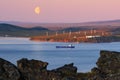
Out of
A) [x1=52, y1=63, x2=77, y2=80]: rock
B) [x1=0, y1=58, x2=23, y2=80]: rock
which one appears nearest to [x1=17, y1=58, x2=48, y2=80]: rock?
[x1=0, y1=58, x2=23, y2=80]: rock

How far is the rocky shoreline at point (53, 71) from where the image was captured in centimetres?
2464

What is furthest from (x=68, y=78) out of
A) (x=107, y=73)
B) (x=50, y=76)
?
(x=107, y=73)

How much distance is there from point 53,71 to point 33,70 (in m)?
1.57

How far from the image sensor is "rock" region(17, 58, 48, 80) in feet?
84.1

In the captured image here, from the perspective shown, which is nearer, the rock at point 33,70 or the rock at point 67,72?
the rock at point 33,70

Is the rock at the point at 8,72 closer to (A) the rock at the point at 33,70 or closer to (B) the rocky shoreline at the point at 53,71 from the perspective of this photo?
(B) the rocky shoreline at the point at 53,71

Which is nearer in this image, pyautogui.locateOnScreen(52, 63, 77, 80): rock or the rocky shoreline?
the rocky shoreline

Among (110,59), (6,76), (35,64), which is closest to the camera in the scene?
(6,76)

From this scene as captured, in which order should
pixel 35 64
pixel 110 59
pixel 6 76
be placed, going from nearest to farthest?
pixel 6 76 → pixel 35 64 → pixel 110 59

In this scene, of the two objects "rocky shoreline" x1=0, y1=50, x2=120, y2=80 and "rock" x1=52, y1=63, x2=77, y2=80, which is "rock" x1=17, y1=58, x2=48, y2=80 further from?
"rock" x1=52, y1=63, x2=77, y2=80

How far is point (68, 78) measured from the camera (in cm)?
2573

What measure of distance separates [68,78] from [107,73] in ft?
9.34

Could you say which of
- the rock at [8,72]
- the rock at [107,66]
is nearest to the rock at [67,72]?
the rock at [107,66]

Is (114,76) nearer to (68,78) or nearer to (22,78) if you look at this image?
(68,78)
